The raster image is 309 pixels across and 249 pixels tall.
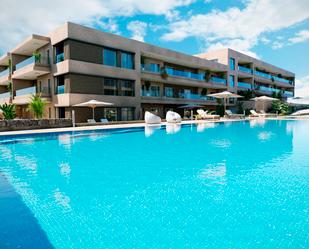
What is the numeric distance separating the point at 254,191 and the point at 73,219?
3690mm

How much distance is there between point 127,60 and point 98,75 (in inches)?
192

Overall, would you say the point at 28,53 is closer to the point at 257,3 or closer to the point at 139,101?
the point at 139,101

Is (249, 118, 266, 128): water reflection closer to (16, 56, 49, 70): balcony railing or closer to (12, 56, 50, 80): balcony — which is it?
(12, 56, 50, 80): balcony

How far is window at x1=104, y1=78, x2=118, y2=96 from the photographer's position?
1005 inches

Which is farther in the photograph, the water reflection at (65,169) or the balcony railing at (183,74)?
the balcony railing at (183,74)

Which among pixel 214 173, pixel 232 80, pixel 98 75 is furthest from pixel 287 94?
pixel 214 173

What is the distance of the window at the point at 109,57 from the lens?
83.6ft

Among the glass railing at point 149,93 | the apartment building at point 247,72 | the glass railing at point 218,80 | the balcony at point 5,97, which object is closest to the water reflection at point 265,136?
the glass railing at point 149,93

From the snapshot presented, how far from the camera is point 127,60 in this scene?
27672mm

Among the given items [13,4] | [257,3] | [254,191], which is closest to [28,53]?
[13,4]

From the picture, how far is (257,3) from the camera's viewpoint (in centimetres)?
1653

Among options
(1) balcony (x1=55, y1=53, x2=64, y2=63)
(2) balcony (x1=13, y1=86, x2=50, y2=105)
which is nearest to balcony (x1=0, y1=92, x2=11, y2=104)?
(2) balcony (x1=13, y1=86, x2=50, y2=105)

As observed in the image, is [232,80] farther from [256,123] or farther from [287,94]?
[287,94]

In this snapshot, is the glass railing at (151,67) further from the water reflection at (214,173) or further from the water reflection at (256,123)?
the water reflection at (214,173)
